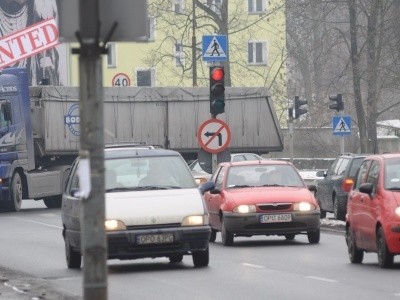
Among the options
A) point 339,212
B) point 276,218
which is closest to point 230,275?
point 276,218

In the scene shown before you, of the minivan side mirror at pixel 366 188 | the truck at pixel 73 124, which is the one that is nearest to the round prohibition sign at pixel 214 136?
the truck at pixel 73 124

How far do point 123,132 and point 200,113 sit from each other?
248cm

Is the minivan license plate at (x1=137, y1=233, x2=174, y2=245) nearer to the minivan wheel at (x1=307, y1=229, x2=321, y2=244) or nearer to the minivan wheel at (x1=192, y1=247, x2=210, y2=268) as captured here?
the minivan wheel at (x1=192, y1=247, x2=210, y2=268)

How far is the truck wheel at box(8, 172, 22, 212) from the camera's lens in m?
41.1

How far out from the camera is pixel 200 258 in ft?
67.6

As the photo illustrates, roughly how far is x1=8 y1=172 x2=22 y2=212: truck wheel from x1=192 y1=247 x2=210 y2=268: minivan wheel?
68.2 ft

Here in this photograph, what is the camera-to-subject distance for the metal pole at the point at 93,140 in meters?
8.79

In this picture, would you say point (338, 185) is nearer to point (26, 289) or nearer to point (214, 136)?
point (214, 136)

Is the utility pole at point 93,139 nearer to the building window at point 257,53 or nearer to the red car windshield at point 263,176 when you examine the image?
the red car windshield at point 263,176

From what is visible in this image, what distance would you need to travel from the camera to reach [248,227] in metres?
25.3

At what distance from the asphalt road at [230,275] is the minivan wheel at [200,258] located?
0.11 meters

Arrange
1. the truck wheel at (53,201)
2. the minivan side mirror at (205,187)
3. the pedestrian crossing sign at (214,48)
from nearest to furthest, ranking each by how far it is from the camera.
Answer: the minivan side mirror at (205,187)
the pedestrian crossing sign at (214,48)
the truck wheel at (53,201)

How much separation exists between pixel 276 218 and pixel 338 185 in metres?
9.06

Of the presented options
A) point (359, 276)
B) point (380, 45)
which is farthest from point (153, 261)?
point (380, 45)
